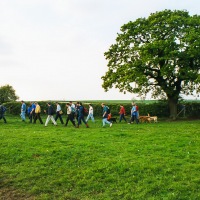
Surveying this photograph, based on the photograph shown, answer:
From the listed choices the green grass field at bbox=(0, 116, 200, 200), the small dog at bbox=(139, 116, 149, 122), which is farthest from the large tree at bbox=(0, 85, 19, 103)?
the green grass field at bbox=(0, 116, 200, 200)

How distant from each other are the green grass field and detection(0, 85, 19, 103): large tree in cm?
4829

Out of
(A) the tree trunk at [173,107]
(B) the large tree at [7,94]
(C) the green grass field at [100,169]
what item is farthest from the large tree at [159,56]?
(B) the large tree at [7,94]

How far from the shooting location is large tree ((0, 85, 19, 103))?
6374 centimetres

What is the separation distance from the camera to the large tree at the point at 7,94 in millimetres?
63741

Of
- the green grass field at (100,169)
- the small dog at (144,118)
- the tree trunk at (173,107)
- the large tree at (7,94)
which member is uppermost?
the large tree at (7,94)

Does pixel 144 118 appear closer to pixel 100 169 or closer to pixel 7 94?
pixel 100 169

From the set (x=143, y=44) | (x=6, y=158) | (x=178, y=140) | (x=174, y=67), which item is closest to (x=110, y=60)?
(x=143, y=44)

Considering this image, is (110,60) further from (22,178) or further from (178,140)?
(22,178)

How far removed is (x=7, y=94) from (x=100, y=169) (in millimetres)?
55225

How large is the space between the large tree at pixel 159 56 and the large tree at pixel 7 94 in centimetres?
2885

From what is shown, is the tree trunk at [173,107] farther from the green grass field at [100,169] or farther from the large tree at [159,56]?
the green grass field at [100,169]

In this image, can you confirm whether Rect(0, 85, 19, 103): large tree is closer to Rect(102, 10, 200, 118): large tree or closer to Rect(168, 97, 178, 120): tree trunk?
Rect(102, 10, 200, 118): large tree

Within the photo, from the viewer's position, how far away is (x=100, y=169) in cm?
1238

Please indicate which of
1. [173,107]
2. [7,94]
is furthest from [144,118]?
[7,94]
